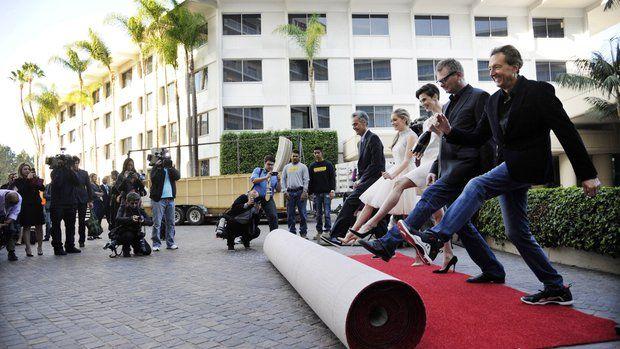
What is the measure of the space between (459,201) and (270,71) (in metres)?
24.7

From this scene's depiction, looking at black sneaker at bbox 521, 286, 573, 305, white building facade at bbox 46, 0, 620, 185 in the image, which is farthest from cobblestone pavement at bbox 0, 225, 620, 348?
white building facade at bbox 46, 0, 620, 185

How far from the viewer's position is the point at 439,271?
5.11 m

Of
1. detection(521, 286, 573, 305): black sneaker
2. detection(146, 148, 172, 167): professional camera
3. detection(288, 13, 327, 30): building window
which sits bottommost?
detection(521, 286, 573, 305): black sneaker

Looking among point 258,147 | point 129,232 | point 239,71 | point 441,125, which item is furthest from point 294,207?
point 239,71

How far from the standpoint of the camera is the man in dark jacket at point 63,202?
885 cm

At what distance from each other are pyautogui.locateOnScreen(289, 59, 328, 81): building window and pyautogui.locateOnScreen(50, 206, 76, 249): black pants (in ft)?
64.7

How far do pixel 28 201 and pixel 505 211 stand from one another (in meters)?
8.89

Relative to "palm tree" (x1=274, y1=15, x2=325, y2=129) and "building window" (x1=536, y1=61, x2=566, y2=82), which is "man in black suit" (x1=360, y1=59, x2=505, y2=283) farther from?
"building window" (x1=536, y1=61, x2=566, y2=82)

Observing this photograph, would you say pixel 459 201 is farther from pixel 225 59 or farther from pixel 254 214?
pixel 225 59

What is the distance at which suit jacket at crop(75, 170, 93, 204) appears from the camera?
960 centimetres

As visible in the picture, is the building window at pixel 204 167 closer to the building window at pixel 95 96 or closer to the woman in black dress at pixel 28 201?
the woman in black dress at pixel 28 201

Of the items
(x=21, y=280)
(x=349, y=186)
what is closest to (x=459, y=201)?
(x=21, y=280)

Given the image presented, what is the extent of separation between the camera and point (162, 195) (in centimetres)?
895

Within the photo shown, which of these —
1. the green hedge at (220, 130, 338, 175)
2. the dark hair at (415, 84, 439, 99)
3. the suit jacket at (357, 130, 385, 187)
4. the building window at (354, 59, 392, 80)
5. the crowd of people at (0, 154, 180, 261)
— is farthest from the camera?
the building window at (354, 59, 392, 80)
